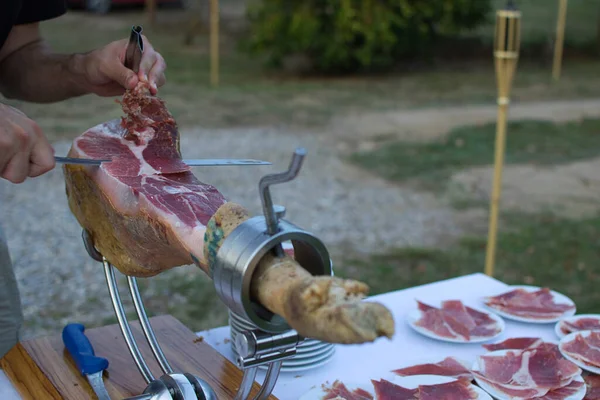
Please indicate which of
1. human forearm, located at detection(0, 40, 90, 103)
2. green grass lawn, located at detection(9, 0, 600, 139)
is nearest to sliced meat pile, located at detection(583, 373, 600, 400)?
human forearm, located at detection(0, 40, 90, 103)

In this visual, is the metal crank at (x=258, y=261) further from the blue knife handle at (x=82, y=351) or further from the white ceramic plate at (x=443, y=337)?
the white ceramic plate at (x=443, y=337)

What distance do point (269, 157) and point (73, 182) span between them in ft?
17.6

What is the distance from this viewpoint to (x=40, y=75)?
6.77 ft

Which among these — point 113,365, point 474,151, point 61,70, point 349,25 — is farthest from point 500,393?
point 349,25

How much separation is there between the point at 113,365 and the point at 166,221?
1.99 ft

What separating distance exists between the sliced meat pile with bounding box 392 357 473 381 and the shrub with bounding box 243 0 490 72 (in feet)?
30.0

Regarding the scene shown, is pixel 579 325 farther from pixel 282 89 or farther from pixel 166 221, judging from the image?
pixel 282 89

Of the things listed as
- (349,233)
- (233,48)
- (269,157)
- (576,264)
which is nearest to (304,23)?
(233,48)

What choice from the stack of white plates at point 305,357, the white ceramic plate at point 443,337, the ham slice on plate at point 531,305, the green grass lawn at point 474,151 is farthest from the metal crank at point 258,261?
the green grass lawn at point 474,151

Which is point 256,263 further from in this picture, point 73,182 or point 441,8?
point 441,8

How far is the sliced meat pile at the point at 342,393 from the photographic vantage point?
5.34 feet

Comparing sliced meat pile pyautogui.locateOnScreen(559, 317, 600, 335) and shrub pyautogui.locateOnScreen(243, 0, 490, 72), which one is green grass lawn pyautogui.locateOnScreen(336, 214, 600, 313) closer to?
sliced meat pile pyautogui.locateOnScreen(559, 317, 600, 335)

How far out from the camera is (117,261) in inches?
62.2

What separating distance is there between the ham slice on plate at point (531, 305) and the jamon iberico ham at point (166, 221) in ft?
3.52
